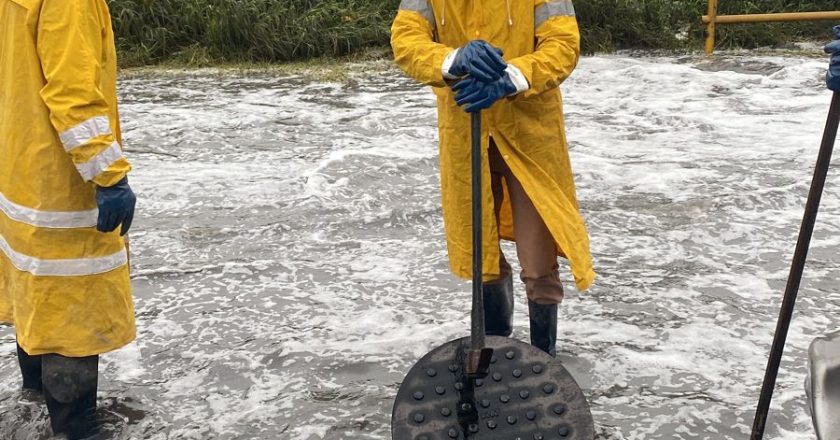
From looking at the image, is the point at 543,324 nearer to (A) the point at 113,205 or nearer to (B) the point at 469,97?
(B) the point at 469,97

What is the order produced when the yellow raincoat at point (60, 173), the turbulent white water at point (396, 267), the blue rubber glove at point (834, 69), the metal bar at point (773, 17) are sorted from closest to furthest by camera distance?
the blue rubber glove at point (834, 69)
the yellow raincoat at point (60, 173)
the turbulent white water at point (396, 267)
the metal bar at point (773, 17)

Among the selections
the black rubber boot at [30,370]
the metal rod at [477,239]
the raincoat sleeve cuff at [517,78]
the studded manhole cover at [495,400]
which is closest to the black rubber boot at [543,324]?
the studded manhole cover at [495,400]

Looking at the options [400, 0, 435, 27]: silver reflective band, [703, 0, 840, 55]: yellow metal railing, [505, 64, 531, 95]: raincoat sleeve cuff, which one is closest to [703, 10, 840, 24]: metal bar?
[703, 0, 840, 55]: yellow metal railing

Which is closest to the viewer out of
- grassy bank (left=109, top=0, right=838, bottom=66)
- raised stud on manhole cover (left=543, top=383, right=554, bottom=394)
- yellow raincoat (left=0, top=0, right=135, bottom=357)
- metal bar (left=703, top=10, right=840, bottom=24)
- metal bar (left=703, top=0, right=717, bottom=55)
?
yellow raincoat (left=0, top=0, right=135, bottom=357)

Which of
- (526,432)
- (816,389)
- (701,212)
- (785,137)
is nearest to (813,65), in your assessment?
(785,137)

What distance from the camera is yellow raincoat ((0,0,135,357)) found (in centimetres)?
256

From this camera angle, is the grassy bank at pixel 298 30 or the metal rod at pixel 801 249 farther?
the grassy bank at pixel 298 30

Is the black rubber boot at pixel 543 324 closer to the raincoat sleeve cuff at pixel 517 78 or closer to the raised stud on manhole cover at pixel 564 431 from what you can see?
the raised stud on manhole cover at pixel 564 431

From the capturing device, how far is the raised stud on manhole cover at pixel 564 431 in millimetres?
2670

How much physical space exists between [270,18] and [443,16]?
7.85 meters

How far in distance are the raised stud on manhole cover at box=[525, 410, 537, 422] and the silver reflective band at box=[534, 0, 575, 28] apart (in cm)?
122

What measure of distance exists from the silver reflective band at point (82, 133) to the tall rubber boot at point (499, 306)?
147 centimetres

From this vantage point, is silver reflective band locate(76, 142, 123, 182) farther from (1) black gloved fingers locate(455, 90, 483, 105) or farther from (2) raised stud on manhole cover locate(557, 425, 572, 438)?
(2) raised stud on manhole cover locate(557, 425, 572, 438)

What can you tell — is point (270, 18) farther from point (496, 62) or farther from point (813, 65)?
point (496, 62)
